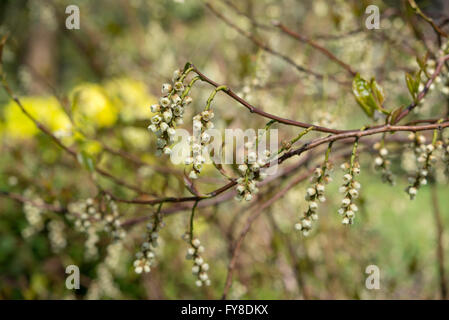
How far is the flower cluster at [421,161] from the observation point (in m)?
0.89

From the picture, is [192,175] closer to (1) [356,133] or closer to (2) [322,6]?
(1) [356,133]

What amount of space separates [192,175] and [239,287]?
1489 millimetres

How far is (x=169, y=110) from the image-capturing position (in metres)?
0.72

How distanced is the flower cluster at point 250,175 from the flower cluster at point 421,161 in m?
0.37

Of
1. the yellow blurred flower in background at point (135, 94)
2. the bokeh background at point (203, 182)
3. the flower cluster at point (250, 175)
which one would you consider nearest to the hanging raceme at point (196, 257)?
the flower cluster at point (250, 175)

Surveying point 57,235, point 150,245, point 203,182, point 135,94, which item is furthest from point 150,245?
point 135,94

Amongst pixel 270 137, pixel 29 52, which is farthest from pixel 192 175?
pixel 29 52

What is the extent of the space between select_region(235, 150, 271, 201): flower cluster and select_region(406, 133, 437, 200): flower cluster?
0.37 metres

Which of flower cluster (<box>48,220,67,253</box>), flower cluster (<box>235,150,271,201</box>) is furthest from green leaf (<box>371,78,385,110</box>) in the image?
flower cluster (<box>48,220,67,253</box>)

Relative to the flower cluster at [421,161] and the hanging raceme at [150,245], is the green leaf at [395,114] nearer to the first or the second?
the flower cluster at [421,161]

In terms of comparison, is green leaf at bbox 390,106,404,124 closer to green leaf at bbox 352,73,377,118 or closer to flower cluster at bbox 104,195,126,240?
green leaf at bbox 352,73,377,118

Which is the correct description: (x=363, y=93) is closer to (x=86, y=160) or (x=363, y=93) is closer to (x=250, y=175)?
(x=250, y=175)

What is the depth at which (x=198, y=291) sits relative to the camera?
8.18 ft
